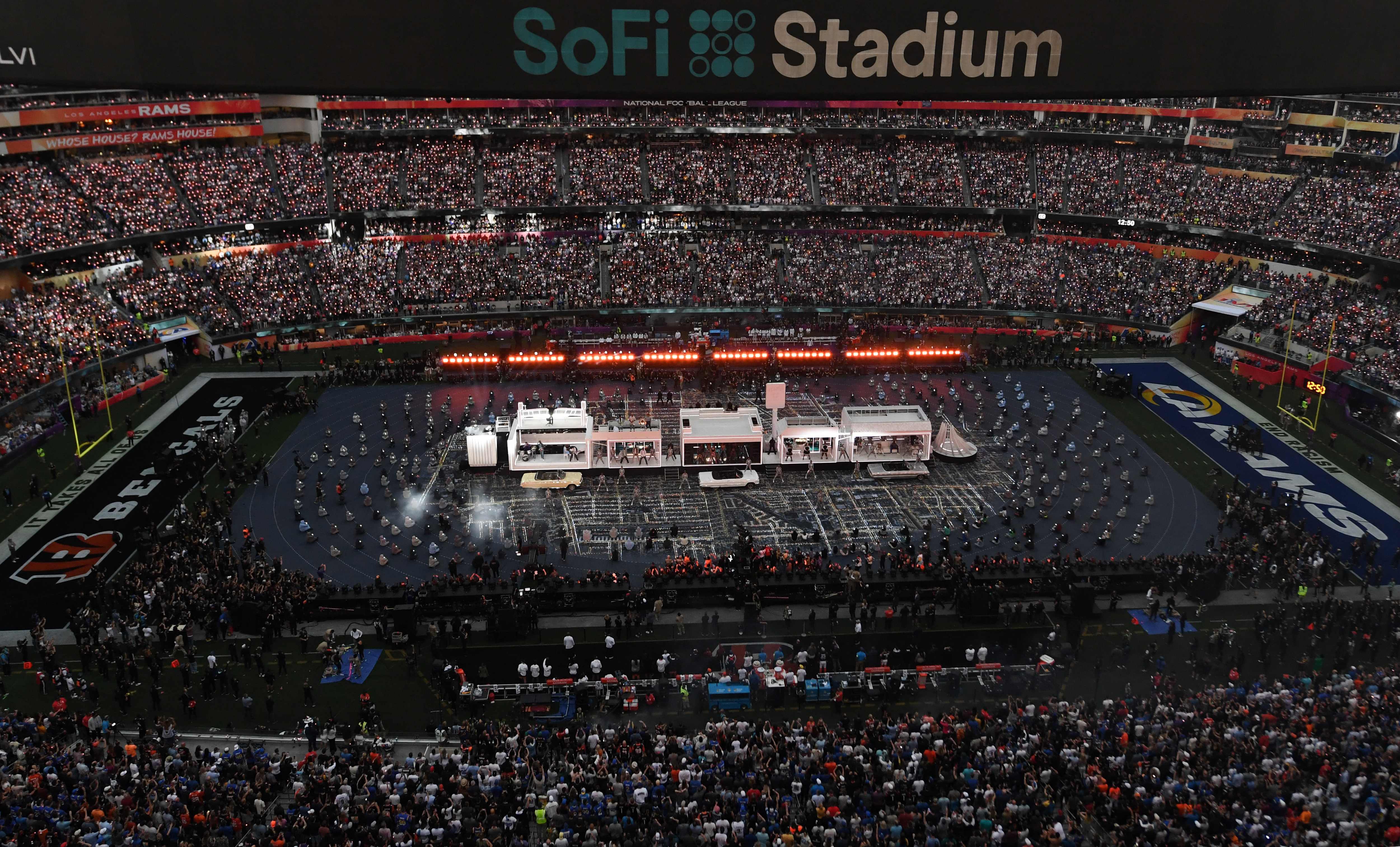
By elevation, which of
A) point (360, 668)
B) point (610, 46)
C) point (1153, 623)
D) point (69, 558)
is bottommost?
point (360, 668)

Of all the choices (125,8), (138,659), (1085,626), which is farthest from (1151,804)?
(138,659)

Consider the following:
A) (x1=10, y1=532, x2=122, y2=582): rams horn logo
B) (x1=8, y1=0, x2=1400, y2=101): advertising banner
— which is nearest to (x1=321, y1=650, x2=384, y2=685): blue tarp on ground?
(x1=10, y1=532, x2=122, y2=582): rams horn logo

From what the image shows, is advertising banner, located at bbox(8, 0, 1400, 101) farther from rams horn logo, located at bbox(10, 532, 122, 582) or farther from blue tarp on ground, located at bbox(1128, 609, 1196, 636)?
rams horn logo, located at bbox(10, 532, 122, 582)

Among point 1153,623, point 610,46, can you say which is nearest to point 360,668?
point 1153,623

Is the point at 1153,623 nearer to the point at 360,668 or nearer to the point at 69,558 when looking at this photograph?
the point at 360,668

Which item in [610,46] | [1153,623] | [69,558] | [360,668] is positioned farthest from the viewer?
[69,558]

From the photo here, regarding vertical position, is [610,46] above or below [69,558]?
above
